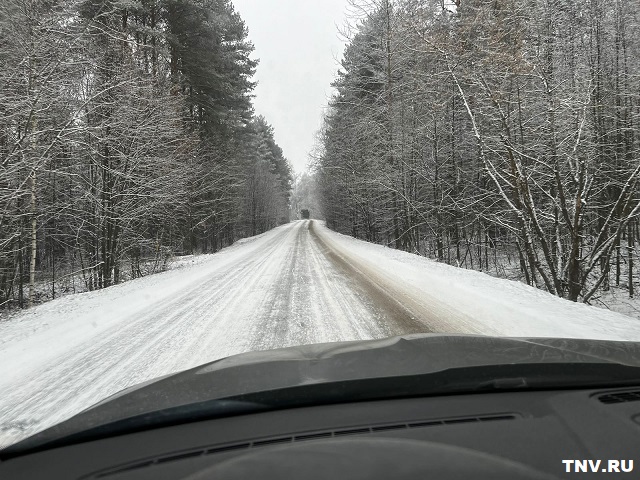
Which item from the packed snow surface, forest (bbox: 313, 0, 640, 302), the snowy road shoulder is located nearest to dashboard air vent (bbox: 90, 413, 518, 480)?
the packed snow surface

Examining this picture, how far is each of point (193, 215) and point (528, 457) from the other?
1817cm

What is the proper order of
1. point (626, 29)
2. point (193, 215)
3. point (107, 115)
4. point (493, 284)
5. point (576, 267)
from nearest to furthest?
point (493, 284)
point (576, 267)
point (107, 115)
point (626, 29)
point (193, 215)

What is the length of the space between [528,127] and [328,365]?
32.3 feet

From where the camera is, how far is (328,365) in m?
1.86

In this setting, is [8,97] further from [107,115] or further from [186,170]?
[186,170]

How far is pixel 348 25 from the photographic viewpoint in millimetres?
16453

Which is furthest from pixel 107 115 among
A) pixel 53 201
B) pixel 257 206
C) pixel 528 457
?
pixel 257 206

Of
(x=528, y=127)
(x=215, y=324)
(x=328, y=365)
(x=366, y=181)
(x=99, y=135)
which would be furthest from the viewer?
(x=366, y=181)

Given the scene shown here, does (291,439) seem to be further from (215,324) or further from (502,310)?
(502,310)

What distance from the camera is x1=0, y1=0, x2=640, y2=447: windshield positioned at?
4266 mm

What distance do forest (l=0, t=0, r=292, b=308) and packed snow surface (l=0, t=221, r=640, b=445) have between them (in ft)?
11.6

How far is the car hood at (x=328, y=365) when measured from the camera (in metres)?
1.44

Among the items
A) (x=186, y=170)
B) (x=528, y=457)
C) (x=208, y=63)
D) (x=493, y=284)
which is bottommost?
(x=493, y=284)

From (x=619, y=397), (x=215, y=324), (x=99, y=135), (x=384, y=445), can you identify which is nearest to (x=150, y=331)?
(x=215, y=324)
